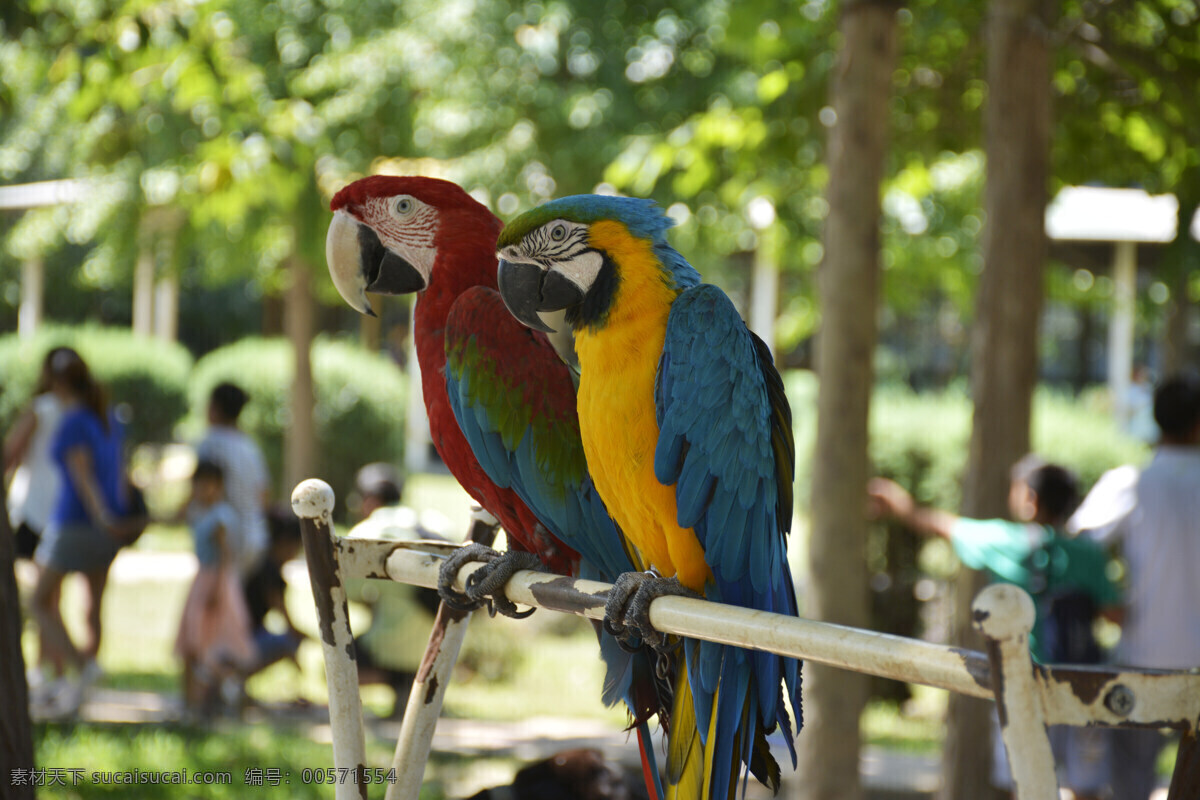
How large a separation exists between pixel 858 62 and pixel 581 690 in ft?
10.5

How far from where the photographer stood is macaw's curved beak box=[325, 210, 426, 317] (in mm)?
1450

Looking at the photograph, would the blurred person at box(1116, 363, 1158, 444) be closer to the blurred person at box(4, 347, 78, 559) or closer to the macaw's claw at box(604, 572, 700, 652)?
the blurred person at box(4, 347, 78, 559)

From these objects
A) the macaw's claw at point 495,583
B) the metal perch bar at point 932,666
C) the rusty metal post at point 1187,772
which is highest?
the metal perch bar at point 932,666

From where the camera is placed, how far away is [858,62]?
2186 millimetres

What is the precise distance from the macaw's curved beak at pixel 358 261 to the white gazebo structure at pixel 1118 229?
7.64 metres

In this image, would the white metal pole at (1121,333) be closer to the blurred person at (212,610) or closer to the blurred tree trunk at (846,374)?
the blurred tree trunk at (846,374)

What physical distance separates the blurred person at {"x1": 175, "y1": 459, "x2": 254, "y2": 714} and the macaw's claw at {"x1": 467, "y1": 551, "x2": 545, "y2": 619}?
269cm

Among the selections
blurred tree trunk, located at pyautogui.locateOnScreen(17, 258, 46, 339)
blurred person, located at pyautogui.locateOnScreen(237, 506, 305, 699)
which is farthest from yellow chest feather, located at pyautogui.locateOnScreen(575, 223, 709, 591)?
blurred tree trunk, located at pyautogui.locateOnScreen(17, 258, 46, 339)

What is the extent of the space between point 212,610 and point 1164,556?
3065 mm

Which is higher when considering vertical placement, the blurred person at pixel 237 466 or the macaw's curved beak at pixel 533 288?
the macaw's curved beak at pixel 533 288

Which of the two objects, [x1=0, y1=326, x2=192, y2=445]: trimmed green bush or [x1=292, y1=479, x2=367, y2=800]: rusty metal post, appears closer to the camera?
[x1=292, y1=479, x2=367, y2=800]: rusty metal post

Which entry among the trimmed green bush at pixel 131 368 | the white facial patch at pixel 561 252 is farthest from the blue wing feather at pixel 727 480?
the trimmed green bush at pixel 131 368

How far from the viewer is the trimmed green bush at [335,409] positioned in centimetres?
738

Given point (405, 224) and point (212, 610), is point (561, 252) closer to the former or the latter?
point (405, 224)
